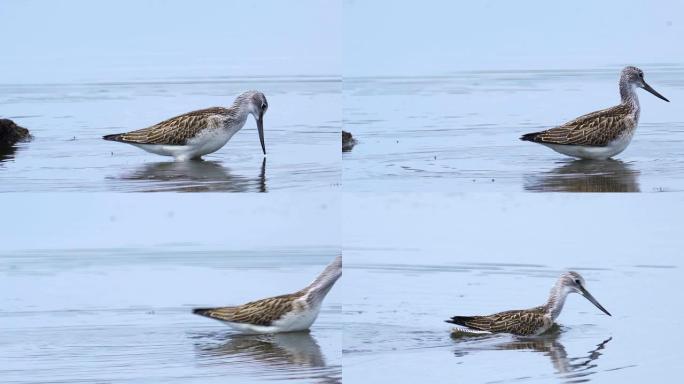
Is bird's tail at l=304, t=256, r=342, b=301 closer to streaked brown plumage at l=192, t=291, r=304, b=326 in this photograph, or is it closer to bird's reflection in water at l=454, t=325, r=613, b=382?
streaked brown plumage at l=192, t=291, r=304, b=326

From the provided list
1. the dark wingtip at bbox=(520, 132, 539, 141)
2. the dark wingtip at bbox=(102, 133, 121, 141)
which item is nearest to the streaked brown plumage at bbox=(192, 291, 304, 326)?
the dark wingtip at bbox=(102, 133, 121, 141)

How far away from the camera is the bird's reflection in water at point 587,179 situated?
→ 34.7 ft

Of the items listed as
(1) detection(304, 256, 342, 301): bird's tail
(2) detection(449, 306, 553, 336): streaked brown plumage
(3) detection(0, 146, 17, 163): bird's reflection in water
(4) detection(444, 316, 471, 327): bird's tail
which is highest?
(3) detection(0, 146, 17, 163): bird's reflection in water

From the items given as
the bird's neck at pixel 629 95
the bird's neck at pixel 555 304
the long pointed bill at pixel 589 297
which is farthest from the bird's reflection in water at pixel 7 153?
the bird's neck at pixel 629 95

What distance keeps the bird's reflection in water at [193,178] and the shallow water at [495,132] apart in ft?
2.07

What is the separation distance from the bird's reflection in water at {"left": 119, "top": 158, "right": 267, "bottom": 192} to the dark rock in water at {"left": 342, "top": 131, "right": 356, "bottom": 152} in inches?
26.4

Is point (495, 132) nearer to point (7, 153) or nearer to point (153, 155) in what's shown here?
point (153, 155)

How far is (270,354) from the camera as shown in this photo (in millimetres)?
10312

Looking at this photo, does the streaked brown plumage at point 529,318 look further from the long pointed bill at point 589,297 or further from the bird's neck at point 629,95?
the bird's neck at point 629,95

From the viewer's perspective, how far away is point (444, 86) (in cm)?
1341

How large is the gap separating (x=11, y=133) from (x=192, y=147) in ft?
4.82

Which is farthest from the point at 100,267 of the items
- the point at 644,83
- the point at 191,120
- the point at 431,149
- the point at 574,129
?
the point at 644,83

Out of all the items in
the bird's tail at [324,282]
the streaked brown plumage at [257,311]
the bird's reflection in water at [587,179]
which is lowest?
the streaked brown plumage at [257,311]

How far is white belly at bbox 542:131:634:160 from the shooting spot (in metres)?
11.2
